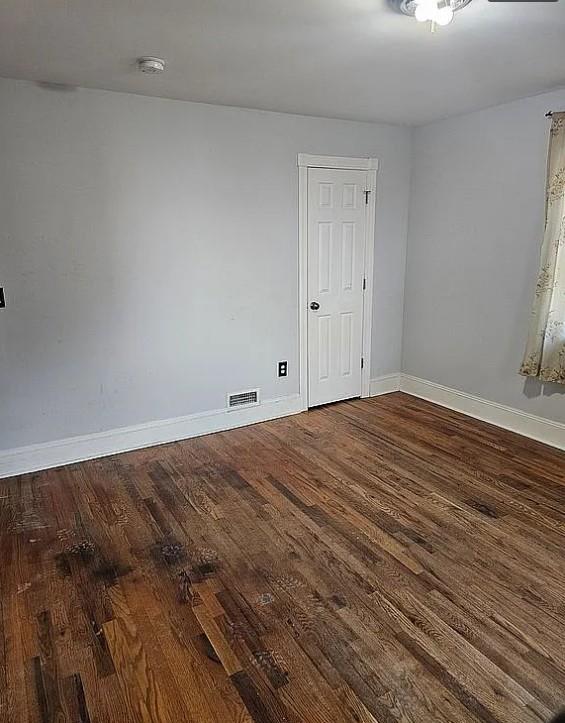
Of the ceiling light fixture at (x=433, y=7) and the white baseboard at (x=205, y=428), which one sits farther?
the white baseboard at (x=205, y=428)

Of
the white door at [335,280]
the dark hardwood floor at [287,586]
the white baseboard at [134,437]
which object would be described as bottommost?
the dark hardwood floor at [287,586]

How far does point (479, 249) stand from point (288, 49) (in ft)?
7.76

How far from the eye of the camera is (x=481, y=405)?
4.28m

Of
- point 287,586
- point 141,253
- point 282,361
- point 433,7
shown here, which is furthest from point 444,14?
point 282,361

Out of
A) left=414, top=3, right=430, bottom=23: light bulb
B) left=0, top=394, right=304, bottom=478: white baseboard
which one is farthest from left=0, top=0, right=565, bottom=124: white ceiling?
left=0, top=394, right=304, bottom=478: white baseboard

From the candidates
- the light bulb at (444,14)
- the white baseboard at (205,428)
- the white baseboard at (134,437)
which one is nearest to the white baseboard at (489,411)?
the white baseboard at (205,428)

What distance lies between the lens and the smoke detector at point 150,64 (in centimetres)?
261

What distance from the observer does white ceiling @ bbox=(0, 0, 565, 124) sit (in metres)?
2.07

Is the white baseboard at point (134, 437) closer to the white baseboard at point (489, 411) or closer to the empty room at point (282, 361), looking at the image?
the empty room at point (282, 361)

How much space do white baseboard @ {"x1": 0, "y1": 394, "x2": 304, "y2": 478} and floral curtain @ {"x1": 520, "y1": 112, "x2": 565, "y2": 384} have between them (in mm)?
1945

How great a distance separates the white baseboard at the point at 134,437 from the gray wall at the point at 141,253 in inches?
2.9

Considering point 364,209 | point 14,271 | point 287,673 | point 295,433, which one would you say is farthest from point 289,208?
point 287,673

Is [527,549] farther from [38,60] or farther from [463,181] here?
[38,60]

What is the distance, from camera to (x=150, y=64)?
104 inches
